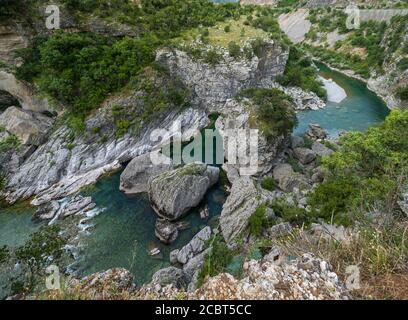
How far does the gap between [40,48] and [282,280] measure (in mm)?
33444

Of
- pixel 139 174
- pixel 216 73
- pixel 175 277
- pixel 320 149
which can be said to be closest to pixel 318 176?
pixel 320 149

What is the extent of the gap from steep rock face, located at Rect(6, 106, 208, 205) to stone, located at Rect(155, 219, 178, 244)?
9.74m

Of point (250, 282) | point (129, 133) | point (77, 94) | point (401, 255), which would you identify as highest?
point (401, 255)

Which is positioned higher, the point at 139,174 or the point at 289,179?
the point at 289,179

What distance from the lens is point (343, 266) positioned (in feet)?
18.8

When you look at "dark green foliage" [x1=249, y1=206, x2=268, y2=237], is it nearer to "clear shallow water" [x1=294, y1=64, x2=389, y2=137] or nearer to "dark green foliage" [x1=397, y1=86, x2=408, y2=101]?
"clear shallow water" [x1=294, y1=64, x2=389, y2=137]

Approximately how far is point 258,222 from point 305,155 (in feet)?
38.8

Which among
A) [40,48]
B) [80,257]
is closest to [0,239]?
[80,257]

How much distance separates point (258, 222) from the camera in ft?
58.2

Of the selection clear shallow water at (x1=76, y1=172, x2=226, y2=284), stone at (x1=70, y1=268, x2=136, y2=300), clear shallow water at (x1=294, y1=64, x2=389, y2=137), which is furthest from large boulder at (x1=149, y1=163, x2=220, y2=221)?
clear shallow water at (x1=294, y1=64, x2=389, y2=137)

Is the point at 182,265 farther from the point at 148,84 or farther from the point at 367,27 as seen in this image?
the point at 367,27

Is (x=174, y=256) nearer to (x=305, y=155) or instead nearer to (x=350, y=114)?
(x=305, y=155)

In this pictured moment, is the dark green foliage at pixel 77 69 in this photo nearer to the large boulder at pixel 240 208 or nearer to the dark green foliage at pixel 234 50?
the dark green foliage at pixel 234 50

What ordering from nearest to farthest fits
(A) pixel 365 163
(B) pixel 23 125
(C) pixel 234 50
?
1. (A) pixel 365 163
2. (B) pixel 23 125
3. (C) pixel 234 50
